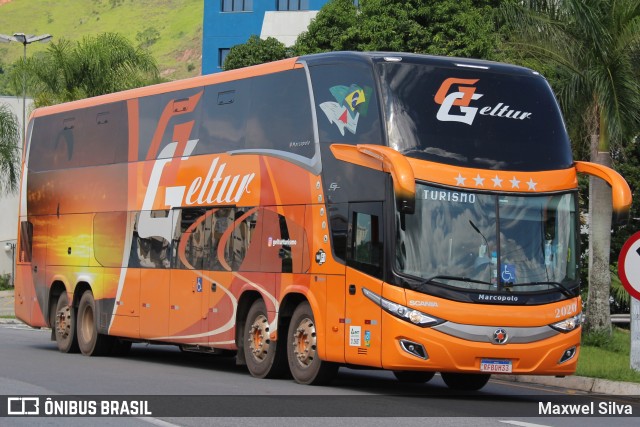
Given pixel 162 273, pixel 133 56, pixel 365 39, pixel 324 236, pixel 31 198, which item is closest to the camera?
pixel 324 236

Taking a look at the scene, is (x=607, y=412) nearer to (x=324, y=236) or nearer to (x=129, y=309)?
(x=324, y=236)

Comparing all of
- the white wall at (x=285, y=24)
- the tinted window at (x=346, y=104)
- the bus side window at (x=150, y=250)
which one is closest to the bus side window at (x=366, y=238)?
the tinted window at (x=346, y=104)

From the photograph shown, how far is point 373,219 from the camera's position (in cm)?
1639

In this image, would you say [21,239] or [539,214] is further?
[21,239]

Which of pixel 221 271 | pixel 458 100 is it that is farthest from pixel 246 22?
pixel 458 100

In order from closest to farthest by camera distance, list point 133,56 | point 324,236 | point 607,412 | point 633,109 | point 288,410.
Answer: point 288,410, point 607,412, point 324,236, point 633,109, point 133,56

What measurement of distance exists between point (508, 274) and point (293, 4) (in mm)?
58256

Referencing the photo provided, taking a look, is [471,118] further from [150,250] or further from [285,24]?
[285,24]

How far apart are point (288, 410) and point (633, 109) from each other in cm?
1282

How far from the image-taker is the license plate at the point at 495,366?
15844 millimetres

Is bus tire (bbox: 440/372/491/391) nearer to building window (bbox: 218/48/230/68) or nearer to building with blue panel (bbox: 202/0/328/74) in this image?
building with blue panel (bbox: 202/0/328/74)

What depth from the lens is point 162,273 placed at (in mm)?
21531

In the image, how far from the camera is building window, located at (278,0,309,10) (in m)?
72.5

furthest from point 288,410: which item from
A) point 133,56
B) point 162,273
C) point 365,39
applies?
point 133,56
